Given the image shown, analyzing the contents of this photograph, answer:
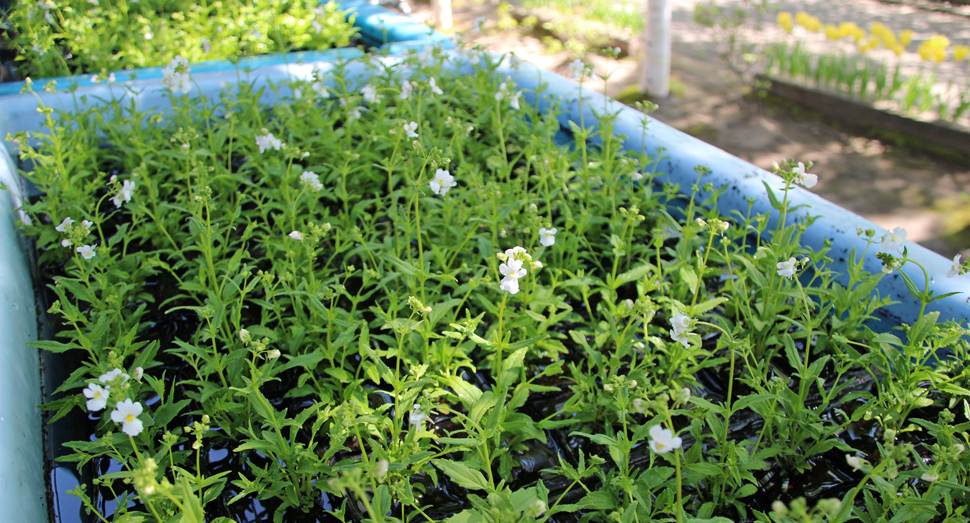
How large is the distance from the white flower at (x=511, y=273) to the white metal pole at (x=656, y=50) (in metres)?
4.75

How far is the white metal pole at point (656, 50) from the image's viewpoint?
5.34 meters

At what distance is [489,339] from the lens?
1601 millimetres

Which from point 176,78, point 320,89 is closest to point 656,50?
point 320,89

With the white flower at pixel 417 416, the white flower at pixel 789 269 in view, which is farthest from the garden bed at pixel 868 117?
the white flower at pixel 417 416

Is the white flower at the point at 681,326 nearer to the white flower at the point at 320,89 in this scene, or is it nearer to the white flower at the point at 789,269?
the white flower at the point at 789,269

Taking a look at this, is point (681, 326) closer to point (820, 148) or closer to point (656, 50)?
point (820, 148)

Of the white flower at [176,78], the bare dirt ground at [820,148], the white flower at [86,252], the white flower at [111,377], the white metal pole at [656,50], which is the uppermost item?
the white flower at [176,78]

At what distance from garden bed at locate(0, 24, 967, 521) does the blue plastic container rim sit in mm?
668

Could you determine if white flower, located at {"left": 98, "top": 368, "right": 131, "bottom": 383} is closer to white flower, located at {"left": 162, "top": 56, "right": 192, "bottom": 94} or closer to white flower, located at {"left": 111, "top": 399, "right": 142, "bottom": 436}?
white flower, located at {"left": 111, "top": 399, "right": 142, "bottom": 436}

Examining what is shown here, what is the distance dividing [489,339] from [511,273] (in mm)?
337

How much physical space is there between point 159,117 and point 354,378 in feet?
5.44

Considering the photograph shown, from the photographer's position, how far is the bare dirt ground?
12.9 ft

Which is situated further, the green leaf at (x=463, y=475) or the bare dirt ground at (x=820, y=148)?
the bare dirt ground at (x=820, y=148)

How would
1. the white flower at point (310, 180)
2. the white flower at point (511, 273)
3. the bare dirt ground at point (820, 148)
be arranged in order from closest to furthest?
the white flower at point (511, 273) → the white flower at point (310, 180) → the bare dirt ground at point (820, 148)
